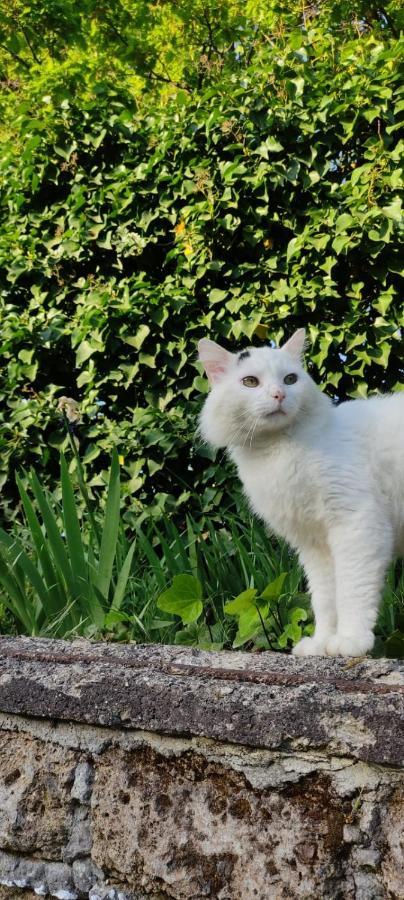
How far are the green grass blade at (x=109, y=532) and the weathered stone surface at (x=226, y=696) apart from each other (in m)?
0.63

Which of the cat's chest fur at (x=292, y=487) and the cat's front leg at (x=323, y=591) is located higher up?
the cat's chest fur at (x=292, y=487)

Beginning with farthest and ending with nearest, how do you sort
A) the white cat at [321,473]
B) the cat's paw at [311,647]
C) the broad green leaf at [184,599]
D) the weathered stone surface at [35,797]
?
the broad green leaf at [184,599], the cat's paw at [311,647], the white cat at [321,473], the weathered stone surface at [35,797]

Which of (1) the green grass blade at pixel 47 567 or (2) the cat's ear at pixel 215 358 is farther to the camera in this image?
(1) the green grass blade at pixel 47 567

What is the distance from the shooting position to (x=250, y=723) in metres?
1.59

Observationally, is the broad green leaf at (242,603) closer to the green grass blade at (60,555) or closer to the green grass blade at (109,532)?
the green grass blade at (109,532)

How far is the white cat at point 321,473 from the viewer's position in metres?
1.99

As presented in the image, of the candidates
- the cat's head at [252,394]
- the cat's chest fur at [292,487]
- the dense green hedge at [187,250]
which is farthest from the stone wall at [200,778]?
the dense green hedge at [187,250]

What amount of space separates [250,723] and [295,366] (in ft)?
3.37

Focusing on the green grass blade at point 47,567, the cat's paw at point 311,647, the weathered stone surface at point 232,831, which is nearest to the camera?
the weathered stone surface at point 232,831

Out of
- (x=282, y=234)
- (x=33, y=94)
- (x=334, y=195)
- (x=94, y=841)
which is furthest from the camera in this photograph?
(x=33, y=94)

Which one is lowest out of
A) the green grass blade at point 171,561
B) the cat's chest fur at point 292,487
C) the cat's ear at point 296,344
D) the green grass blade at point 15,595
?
the green grass blade at point 15,595

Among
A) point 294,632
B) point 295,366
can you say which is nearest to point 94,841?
point 294,632

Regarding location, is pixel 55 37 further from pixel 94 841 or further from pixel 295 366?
pixel 94 841

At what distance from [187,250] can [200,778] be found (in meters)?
2.74
